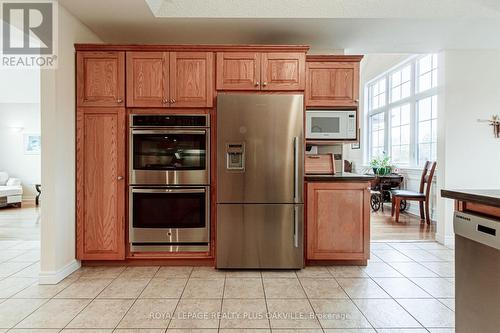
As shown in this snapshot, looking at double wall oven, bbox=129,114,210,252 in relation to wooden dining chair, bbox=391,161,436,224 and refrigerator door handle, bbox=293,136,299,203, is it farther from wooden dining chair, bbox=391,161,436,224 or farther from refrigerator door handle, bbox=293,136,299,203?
wooden dining chair, bbox=391,161,436,224

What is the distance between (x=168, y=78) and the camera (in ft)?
9.46

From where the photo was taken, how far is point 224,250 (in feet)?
9.30

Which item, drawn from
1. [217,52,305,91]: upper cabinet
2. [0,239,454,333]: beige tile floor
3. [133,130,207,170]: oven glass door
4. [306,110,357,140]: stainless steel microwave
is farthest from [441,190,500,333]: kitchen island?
[133,130,207,170]: oven glass door

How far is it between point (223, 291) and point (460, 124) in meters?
3.46

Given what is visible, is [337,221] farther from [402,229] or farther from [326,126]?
[402,229]

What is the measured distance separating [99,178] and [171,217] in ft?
2.60

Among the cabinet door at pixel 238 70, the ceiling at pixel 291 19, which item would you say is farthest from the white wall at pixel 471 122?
the cabinet door at pixel 238 70

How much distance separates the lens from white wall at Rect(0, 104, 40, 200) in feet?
24.8

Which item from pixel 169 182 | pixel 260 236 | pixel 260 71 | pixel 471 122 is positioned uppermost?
pixel 260 71

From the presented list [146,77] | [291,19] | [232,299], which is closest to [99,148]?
[146,77]

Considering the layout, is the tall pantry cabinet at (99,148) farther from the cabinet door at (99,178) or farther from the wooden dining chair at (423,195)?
the wooden dining chair at (423,195)

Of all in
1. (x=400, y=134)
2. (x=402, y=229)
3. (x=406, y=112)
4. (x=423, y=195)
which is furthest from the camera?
(x=400, y=134)

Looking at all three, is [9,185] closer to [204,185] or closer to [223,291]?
[204,185]

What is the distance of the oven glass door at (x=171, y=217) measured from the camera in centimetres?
291
